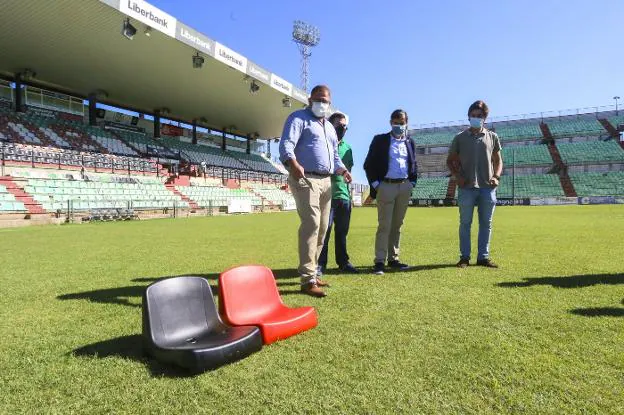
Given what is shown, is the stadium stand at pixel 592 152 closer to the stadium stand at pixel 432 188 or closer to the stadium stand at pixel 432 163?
the stadium stand at pixel 432 163

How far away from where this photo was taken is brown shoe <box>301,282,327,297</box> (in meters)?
3.42

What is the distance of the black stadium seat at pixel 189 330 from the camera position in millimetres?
1945

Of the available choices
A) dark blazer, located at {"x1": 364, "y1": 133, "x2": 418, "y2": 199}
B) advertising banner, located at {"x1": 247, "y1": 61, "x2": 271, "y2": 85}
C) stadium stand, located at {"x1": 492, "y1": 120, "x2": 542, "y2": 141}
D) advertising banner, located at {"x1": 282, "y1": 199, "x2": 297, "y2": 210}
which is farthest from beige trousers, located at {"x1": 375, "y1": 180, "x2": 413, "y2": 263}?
stadium stand, located at {"x1": 492, "y1": 120, "x2": 542, "y2": 141}

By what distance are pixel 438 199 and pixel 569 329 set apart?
143ft

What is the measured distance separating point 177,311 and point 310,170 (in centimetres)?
182

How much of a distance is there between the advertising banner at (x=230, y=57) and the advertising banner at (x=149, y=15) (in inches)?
143

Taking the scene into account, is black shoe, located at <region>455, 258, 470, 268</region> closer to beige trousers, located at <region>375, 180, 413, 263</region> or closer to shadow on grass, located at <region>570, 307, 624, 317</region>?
beige trousers, located at <region>375, 180, 413, 263</region>

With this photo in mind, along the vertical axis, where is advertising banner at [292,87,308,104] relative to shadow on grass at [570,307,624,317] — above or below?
above

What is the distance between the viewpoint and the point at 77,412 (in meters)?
1.61

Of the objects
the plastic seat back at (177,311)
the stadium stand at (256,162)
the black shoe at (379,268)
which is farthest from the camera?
the stadium stand at (256,162)

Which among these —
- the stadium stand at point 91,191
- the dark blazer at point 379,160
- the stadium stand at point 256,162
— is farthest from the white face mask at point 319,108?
the stadium stand at point 256,162

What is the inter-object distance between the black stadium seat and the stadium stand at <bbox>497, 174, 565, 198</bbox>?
47080 mm

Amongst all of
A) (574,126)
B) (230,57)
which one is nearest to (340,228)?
(230,57)

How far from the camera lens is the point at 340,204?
4672 millimetres
